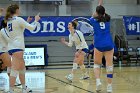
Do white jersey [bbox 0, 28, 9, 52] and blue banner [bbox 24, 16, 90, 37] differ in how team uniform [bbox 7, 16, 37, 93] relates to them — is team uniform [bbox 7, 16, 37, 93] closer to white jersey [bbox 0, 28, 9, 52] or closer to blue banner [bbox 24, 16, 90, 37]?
white jersey [bbox 0, 28, 9, 52]

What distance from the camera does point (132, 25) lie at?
20219 millimetres

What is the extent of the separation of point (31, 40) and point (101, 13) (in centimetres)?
1241

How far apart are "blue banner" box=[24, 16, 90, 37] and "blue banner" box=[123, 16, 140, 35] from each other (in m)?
Answer: 3.27

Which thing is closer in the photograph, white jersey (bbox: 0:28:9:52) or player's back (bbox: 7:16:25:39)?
player's back (bbox: 7:16:25:39)

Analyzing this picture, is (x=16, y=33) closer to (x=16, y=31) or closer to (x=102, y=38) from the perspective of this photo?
(x=16, y=31)

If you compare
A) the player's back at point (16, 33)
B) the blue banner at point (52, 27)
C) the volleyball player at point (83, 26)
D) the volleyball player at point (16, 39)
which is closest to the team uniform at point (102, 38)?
the volleyball player at point (16, 39)

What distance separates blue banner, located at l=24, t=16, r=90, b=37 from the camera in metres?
19.4

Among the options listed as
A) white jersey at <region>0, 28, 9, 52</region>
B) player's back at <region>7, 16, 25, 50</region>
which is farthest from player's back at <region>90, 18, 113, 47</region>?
white jersey at <region>0, 28, 9, 52</region>

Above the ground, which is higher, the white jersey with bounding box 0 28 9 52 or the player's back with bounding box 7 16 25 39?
the player's back with bounding box 7 16 25 39

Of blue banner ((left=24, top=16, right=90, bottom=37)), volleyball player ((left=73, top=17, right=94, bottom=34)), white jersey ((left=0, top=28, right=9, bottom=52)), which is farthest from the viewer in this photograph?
volleyball player ((left=73, top=17, right=94, bottom=34))

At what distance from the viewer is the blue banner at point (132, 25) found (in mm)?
20203

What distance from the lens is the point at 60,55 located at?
20.9 meters

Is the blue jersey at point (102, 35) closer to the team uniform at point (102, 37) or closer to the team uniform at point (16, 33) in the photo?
the team uniform at point (102, 37)

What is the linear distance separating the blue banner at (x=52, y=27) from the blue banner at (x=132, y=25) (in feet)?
10.7
